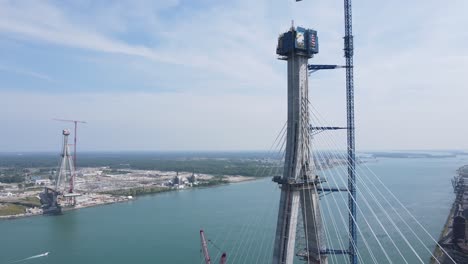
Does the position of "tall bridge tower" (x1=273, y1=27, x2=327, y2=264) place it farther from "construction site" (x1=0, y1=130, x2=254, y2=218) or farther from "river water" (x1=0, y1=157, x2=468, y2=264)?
"construction site" (x1=0, y1=130, x2=254, y2=218)

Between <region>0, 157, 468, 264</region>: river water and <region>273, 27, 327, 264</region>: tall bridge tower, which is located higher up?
<region>273, 27, 327, 264</region>: tall bridge tower

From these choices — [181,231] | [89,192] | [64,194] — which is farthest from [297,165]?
[89,192]

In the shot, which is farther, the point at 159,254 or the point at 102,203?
the point at 102,203

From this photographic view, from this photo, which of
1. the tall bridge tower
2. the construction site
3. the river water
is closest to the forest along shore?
the construction site

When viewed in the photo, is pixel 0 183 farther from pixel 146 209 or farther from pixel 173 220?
pixel 173 220

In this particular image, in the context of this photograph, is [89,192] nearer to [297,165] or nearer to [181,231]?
[181,231]


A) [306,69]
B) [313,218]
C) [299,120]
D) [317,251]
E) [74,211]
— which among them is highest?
[306,69]

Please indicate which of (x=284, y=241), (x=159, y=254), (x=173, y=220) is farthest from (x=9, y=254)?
(x=284, y=241)
